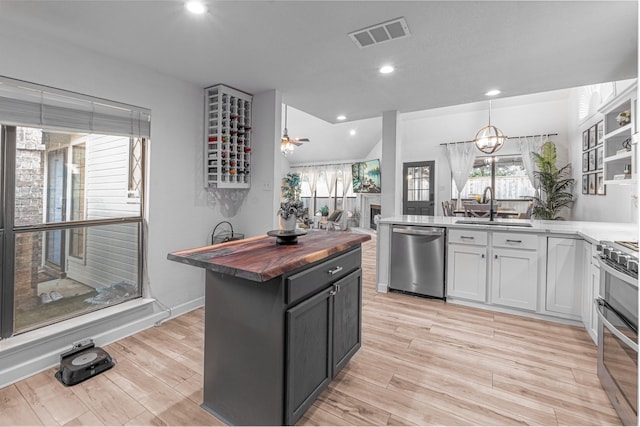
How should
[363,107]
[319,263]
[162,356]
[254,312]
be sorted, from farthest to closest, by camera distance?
[363,107] < [162,356] < [319,263] < [254,312]

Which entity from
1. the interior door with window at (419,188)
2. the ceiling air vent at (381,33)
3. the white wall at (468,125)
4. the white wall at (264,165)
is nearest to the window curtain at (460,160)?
the white wall at (468,125)

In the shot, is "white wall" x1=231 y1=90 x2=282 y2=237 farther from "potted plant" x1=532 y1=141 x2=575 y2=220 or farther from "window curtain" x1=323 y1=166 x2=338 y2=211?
"window curtain" x1=323 y1=166 x2=338 y2=211

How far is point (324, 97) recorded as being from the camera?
3643mm

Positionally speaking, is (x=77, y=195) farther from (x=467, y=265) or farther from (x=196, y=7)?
(x=467, y=265)

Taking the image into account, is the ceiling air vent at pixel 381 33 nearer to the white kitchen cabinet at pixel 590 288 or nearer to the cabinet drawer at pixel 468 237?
the cabinet drawer at pixel 468 237

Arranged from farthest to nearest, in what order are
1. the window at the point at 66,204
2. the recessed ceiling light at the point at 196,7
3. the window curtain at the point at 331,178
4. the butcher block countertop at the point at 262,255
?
the window curtain at the point at 331,178, the window at the point at 66,204, the recessed ceiling light at the point at 196,7, the butcher block countertop at the point at 262,255

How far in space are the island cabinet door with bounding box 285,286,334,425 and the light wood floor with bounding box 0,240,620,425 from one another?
159 millimetres

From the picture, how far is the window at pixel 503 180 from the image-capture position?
7.20 m

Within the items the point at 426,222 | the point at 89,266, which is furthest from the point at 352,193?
the point at 89,266

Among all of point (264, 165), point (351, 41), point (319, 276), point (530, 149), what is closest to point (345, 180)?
point (530, 149)

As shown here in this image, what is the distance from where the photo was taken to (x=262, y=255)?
5.40ft

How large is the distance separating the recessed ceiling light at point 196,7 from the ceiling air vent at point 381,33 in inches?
40.3

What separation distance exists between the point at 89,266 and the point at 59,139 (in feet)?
3.65

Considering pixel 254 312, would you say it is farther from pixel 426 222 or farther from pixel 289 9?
pixel 426 222
